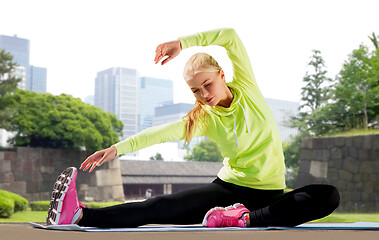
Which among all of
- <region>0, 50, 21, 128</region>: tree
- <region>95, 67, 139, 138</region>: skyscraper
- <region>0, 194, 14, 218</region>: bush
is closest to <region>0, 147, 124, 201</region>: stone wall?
<region>0, 50, 21, 128</region>: tree

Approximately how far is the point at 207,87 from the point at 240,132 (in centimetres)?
22

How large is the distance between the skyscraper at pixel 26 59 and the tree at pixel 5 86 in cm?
7586

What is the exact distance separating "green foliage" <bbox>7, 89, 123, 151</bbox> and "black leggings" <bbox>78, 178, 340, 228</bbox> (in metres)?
8.87

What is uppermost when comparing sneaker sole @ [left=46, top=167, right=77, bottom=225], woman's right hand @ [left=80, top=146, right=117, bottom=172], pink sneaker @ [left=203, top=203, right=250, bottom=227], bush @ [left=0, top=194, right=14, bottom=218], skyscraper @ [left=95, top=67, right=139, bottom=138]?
skyscraper @ [left=95, top=67, right=139, bottom=138]

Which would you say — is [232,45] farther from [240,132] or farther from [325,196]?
[325,196]

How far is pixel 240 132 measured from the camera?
1688 mm

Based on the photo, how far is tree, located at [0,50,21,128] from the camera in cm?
985

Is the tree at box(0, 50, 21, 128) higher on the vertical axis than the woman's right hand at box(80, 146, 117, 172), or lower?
higher

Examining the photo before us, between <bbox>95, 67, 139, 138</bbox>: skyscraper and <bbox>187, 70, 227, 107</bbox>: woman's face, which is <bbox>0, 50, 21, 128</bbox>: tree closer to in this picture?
<bbox>187, 70, 227, 107</bbox>: woman's face

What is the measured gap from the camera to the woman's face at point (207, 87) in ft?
5.31

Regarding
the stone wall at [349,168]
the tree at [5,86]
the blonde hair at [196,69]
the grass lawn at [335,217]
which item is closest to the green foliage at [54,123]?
the tree at [5,86]

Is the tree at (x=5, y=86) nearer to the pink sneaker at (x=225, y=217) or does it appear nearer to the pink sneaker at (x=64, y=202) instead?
the pink sneaker at (x=64, y=202)

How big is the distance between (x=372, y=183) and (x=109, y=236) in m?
6.61

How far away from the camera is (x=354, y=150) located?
7375 millimetres
